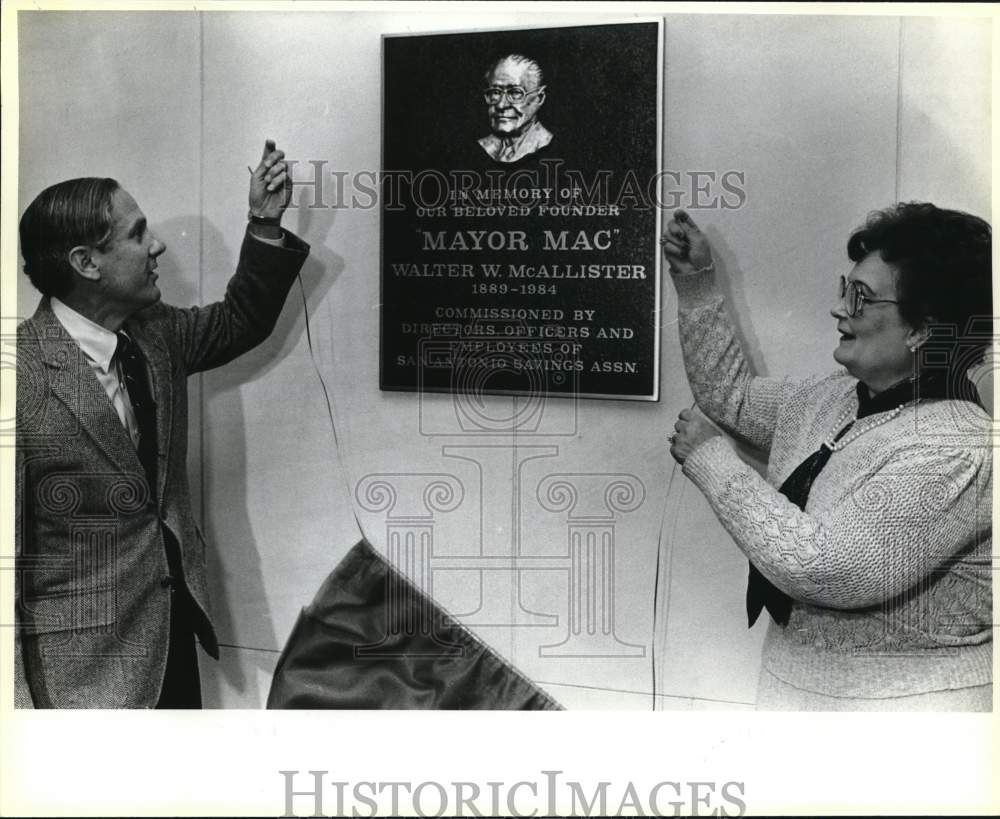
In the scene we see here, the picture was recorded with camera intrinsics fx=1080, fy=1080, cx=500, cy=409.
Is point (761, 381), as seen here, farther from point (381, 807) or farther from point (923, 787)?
point (381, 807)

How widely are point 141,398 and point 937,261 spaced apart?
1755mm

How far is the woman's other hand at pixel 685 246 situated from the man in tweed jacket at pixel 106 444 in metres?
0.83

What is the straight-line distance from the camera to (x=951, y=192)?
234 centimetres

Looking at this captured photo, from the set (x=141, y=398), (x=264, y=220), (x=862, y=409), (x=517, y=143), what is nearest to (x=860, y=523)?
(x=862, y=409)

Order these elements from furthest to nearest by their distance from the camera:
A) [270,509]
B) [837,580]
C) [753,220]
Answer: [270,509]
[753,220]
[837,580]

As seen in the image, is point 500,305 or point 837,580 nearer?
point 837,580

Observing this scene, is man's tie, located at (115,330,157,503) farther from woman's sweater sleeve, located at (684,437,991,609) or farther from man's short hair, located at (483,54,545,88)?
woman's sweater sleeve, located at (684,437,991,609)

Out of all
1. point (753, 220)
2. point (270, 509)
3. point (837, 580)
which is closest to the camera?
point (837, 580)

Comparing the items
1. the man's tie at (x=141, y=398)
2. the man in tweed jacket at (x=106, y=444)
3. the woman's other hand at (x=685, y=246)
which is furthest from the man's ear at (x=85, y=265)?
the woman's other hand at (x=685, y=246)

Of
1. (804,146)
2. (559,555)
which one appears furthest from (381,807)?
(804,146)

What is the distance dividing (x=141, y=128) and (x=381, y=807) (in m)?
1.64

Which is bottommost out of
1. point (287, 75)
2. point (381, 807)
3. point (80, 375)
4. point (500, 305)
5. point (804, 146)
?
point (381, 807)

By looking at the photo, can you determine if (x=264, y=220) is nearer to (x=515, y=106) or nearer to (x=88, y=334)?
(x=88, y=334)

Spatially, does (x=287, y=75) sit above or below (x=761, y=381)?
above
